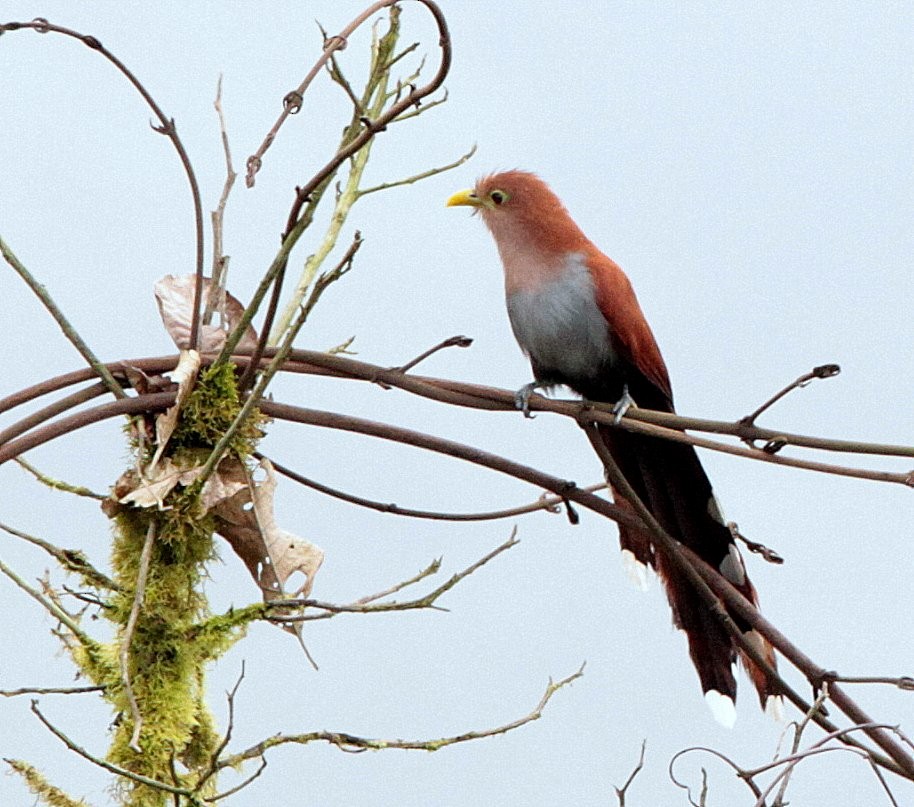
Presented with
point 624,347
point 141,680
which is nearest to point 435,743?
point 141,680

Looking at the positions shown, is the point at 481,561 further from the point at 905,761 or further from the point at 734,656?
the point at 734,656

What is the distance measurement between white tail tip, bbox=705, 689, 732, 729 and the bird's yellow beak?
1.16m

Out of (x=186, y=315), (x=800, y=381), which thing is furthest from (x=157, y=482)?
(x=800, y=381)

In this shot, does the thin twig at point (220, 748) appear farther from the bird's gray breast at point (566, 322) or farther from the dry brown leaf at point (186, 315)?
the bird's gray breast at point (566, 322)

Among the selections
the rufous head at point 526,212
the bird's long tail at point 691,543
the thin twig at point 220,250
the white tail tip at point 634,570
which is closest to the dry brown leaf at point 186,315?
the thin twig at point 220,250

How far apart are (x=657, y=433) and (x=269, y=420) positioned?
54 cm

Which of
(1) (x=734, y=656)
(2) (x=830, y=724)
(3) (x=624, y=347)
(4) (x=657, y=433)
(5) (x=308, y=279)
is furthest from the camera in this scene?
(3) (x=624, y=347)

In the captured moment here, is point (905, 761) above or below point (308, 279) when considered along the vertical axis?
below

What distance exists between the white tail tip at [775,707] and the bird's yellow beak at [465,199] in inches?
48.1

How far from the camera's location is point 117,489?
5.66 feet

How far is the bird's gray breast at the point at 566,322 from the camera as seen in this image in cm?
271

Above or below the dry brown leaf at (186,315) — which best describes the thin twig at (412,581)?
below

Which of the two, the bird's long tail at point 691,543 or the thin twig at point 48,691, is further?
the bird's long tail at point 691,543

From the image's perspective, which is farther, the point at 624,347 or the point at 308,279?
the point at 624,347
